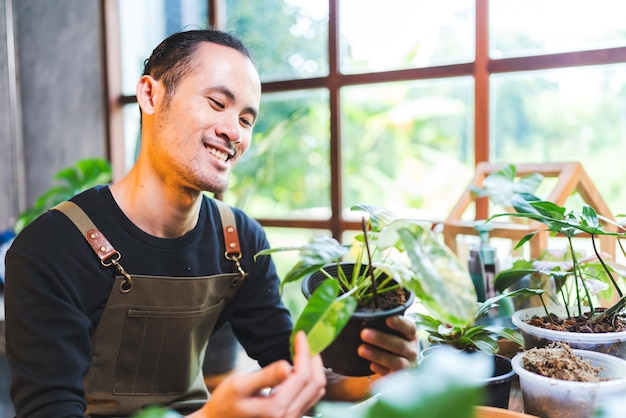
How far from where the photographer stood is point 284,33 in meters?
2.72

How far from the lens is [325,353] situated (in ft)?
2.88

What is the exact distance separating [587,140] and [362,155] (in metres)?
1.56

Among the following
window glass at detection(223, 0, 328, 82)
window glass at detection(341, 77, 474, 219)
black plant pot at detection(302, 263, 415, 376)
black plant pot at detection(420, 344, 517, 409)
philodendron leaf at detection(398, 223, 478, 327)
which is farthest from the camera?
window glass at detection(341, 77, 474, 219)

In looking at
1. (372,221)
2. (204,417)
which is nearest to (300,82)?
(372,221)

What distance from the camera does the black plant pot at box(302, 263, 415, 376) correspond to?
2.60ft

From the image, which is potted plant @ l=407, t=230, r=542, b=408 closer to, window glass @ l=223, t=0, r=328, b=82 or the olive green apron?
the olive green apron

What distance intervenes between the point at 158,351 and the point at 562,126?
3.51 m

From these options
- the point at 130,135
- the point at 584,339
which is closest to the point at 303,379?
the point at 584,339

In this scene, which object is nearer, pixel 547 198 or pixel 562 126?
pixel 547 198

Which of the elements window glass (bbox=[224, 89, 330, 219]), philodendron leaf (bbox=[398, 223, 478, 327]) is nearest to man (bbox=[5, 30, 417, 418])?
philodendron leaf (bbox=[398, 223, 478, 327])

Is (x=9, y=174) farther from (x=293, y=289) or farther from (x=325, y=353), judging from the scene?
(x=325, y=353)

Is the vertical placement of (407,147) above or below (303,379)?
above

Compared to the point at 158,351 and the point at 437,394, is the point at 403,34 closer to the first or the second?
the point at 158,351

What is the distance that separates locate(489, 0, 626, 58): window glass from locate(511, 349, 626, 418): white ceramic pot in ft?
4.48
